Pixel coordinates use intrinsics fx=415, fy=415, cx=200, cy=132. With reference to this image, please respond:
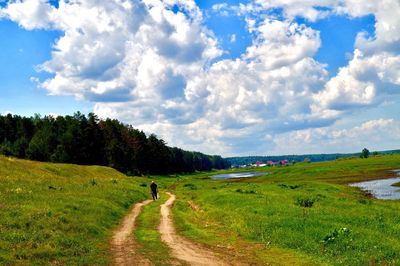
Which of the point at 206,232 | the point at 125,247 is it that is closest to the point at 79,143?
the point at 206,232

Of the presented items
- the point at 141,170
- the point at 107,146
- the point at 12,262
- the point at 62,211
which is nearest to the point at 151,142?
the point at 141,170

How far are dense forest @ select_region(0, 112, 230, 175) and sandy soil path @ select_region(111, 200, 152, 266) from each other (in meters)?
101

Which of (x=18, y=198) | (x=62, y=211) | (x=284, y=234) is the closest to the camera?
(x=284, y=234)

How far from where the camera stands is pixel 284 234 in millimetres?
25312

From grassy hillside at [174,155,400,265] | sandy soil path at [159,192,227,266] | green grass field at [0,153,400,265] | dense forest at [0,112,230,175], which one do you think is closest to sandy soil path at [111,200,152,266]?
green grass field at [0,153,400,265]

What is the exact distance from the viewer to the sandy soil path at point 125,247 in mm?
19438

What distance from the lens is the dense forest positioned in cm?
12938

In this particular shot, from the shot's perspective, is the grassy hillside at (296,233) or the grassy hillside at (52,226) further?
the grassy hillside at (296,233)

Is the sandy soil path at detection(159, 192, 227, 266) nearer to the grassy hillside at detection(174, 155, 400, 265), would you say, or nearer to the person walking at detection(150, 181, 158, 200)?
the grassy hillside at detection(174, 155, 400, 265)

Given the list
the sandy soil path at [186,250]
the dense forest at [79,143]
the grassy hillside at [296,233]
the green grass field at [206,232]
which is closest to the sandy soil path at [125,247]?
the green grass field at [206,232]

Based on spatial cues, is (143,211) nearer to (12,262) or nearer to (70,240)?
(70,240)

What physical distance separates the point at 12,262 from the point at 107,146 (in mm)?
128454

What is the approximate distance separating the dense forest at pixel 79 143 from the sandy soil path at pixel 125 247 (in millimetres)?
101301

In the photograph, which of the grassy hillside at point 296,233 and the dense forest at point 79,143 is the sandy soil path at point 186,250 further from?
the dense forest at point 79,143
